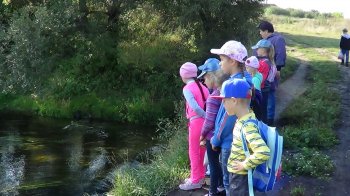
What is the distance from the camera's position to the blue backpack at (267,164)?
4.19 metres

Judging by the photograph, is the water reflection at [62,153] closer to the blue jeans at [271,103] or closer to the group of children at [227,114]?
the blue jeans at [271,103]

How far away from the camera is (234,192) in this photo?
4488mm

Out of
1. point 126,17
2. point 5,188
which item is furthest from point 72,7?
point 5,188

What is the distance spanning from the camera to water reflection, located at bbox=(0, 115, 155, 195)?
10355 millimetres

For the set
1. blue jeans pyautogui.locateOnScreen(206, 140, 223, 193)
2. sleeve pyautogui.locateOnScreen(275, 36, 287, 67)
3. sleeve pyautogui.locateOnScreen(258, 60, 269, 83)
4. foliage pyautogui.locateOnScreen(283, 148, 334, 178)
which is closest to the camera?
blue jeans pyautogui.locateOnScreen(206, 140, 223, 193)

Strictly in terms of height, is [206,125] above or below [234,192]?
above

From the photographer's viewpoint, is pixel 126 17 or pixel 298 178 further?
pixel 126 17

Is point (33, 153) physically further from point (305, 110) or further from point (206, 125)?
point (206, 125)

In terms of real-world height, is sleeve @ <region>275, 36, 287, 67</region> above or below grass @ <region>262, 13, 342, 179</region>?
above

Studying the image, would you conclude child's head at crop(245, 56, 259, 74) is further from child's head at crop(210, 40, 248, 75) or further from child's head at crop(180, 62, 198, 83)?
child's head at crop(210, 40, 248, 75)

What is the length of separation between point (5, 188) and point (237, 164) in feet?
23.8

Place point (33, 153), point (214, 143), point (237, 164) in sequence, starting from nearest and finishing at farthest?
point (237, 164) < point (214, 143) < point (33, 153)

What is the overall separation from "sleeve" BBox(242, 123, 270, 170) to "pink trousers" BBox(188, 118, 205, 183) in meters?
2.29

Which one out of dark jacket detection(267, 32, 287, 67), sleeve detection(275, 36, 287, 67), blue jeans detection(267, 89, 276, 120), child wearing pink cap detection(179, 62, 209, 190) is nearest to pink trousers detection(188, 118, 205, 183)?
child wearing pink cap detection(179, 62, 209, 190)
